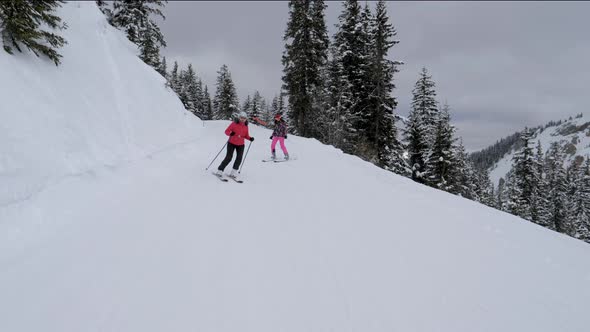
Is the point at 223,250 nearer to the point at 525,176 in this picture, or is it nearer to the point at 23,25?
the point at 23,25

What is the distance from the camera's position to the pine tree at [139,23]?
19578mm

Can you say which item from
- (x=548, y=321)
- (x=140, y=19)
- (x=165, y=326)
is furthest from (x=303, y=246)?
(x=140, y=19)

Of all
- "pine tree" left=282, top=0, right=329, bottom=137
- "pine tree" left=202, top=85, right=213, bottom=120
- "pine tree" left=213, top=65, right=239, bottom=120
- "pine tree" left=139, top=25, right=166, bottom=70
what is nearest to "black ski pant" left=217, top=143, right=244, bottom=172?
"pine tree" left=139, top=25, right=166, bottom=70

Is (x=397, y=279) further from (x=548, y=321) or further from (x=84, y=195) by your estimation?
(x=84, y=195)

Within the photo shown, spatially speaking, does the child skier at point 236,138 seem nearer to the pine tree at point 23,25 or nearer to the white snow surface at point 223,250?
the white snow surface at point 223,250

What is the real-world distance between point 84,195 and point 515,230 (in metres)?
8.65

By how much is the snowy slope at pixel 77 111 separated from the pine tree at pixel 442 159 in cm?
2339

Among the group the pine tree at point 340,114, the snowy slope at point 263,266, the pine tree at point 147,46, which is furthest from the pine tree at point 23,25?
the pine tree at point 340,114

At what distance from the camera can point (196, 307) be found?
8.98ft

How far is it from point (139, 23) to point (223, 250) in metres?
22.5

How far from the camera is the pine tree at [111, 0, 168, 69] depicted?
64.2ft

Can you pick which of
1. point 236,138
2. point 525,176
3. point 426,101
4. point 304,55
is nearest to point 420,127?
point 426,101

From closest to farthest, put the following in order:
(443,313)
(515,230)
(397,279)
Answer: (443,313) → (397,279) → (515,230)

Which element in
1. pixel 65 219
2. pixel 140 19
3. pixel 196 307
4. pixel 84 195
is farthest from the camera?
pixel 140 19
